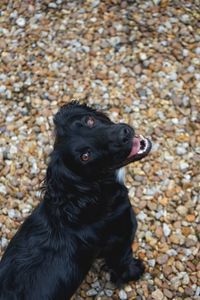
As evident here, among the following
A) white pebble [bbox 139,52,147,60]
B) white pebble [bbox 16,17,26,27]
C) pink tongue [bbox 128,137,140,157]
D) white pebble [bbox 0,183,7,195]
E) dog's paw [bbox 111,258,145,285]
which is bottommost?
dog's paw [bbox 111,258,145,285]

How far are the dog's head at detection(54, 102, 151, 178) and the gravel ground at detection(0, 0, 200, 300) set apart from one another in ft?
3.95

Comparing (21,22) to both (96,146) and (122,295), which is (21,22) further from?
(122,295)

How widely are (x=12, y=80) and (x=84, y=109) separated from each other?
1.87 meters

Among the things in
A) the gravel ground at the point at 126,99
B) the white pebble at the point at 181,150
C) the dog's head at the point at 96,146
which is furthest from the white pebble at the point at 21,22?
the dog's head at the point at 96,146

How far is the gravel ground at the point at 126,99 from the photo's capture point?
14.8 feet

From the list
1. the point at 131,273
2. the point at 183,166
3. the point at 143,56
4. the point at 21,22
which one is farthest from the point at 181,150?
the point at 21,22

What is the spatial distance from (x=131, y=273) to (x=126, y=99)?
1762mm

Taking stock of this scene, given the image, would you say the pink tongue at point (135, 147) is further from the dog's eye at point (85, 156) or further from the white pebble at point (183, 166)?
the white pebble at point (183, 166)

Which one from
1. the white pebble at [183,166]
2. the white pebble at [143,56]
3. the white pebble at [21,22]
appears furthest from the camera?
the white pebble at [21,22]

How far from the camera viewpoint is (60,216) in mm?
3635

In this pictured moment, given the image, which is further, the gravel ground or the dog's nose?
the gravel ground

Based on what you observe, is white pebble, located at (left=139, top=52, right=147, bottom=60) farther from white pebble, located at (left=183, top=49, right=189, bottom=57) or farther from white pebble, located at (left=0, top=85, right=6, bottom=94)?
white pebble, located at (left=0, top=85, right=6, bottom=94)

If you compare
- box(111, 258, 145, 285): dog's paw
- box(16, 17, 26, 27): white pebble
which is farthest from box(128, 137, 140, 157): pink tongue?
box(16, 17, 26, 27): white pebble

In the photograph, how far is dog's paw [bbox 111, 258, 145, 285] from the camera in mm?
4277
